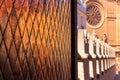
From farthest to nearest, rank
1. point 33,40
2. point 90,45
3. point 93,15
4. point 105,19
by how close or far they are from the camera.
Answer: point 105,19, point 93,15, point 90,45, point 33,40

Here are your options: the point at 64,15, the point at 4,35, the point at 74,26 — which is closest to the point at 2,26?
the point at 4,35

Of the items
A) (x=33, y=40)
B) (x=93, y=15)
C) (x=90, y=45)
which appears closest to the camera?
(x=33, y=40)

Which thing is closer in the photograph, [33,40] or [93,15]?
[33,40]

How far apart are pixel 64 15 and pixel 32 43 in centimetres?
230

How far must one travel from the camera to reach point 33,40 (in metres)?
4.66

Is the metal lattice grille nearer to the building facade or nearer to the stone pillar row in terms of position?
the stone pillar row

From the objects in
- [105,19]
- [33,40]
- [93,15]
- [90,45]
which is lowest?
[90,45]

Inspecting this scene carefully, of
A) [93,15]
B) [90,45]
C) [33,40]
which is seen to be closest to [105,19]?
[93,15]

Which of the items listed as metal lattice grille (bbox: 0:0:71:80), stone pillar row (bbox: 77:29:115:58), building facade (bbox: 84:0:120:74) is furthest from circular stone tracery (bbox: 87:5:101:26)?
metal lattice grille (bbox: 0:0:71:80)

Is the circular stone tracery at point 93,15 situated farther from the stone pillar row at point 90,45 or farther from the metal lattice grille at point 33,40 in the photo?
the metal lattice grille at point 33,40

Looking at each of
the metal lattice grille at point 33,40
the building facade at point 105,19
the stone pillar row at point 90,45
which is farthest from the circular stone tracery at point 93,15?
the metal lattice grille at point 33,40

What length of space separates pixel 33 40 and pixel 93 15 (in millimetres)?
42109

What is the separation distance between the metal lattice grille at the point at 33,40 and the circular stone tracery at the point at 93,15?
39.1m

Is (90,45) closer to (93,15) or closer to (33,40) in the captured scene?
(33,40)
